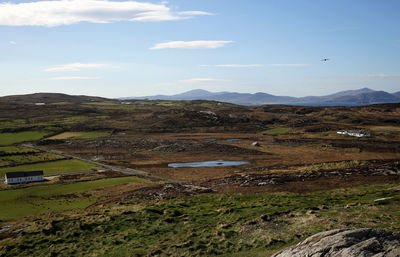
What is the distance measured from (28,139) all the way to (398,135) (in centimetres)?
14998

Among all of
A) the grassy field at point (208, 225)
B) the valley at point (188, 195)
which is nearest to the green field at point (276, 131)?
the valley at point (188, 195)

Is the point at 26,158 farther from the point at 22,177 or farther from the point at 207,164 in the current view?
the point at 207,164

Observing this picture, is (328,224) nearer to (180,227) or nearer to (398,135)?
(180,227)

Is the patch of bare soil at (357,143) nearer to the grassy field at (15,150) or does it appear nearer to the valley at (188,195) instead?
the valley at (188,195)

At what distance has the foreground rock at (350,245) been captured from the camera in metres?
15.4

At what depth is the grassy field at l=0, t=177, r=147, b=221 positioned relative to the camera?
157ft

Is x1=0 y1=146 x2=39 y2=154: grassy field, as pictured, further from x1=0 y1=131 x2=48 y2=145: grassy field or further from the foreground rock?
the foreground rock

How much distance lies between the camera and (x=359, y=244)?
53.1ft

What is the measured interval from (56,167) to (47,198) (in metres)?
32.5

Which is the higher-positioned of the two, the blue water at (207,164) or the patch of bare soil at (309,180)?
the patch of bare soil at (309,180)

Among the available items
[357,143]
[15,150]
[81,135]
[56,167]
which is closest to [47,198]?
[56,167]

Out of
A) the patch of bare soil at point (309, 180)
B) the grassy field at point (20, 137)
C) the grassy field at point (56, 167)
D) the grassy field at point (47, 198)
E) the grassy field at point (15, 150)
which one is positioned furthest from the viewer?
the grassy field at point (20, 137)

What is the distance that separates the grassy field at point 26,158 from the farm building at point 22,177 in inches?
949

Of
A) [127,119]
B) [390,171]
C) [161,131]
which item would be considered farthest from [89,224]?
[127,119]
